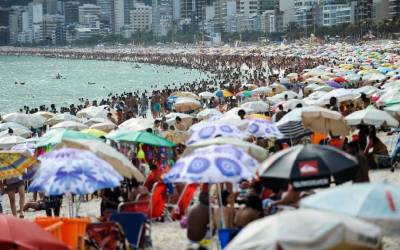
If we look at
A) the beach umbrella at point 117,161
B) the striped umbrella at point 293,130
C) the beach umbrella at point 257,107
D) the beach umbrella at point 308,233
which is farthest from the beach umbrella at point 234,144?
the beach umbrella at point 257,107

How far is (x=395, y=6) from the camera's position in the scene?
353 feet

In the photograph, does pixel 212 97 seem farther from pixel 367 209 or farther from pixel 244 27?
pixel 244 27

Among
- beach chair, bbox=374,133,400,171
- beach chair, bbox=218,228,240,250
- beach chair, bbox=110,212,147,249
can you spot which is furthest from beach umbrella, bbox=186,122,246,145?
beach chair, bbox=374,133,400,171

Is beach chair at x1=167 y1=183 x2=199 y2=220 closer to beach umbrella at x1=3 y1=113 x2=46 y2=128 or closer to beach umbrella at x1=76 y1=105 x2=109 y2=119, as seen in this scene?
beach umbrella at x1=3 y1=113 x2=46 y2=128

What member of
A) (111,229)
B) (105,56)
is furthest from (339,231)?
(105,56)

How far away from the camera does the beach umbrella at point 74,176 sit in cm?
715

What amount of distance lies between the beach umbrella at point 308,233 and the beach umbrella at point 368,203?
1.66ft

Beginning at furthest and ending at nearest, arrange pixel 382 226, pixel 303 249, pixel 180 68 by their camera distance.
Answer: pixel 180 68, pixel 382 226, pixel 303 249

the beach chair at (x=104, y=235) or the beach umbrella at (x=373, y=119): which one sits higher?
the beach umbrella at (x=373, y=119)

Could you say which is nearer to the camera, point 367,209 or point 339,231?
point 339,231

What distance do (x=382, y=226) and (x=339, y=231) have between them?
Result: 75 cm

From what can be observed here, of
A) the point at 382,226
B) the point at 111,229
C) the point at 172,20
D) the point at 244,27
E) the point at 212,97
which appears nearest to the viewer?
the point at 382,226

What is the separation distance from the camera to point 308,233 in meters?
4.03

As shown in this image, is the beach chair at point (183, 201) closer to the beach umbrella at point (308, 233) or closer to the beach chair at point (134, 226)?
the beach chair at point (134, 226)
